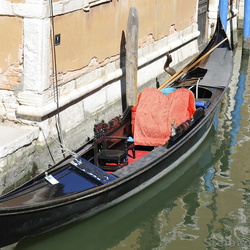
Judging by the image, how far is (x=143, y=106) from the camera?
260 inches

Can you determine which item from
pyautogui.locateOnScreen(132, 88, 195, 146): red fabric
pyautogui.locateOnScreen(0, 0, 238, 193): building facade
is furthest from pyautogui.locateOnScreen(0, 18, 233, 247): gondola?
pyautogui.locateOnScreen(0, 0, 238, 193): building facade

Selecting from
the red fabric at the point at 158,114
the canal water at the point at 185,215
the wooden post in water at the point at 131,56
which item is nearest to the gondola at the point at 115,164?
the red fabric at the point at 158,114

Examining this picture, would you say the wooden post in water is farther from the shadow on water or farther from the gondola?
the shadow on water

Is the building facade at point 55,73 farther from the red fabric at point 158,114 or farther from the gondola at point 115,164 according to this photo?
the red fabric at point 158,114

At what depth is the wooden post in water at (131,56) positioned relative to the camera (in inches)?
277

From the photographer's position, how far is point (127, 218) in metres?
5.72

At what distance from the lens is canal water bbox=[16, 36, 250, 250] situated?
A: 5277 millimetres

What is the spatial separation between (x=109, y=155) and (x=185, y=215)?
87 cm

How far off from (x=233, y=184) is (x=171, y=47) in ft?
11.1

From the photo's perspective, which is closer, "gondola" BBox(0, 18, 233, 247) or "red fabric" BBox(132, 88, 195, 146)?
"gondola" BBox(0, 18, 233, 247)

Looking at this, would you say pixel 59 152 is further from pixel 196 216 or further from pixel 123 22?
pixel 123 22

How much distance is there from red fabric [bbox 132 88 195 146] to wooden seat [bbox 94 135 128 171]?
0.97 ft

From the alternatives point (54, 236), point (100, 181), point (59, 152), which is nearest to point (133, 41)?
point (59, 152)

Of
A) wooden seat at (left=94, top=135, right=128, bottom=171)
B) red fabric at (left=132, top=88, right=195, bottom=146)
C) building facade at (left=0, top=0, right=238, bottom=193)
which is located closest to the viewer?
building facade at (left=0, top=0, right=238, bottom=193)
